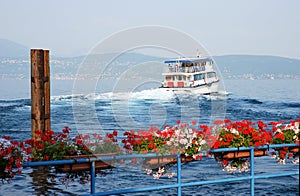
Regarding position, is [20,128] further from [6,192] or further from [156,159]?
[156,159]

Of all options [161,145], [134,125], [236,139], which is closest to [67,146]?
[161,145]

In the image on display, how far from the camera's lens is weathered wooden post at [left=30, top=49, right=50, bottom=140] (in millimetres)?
7348

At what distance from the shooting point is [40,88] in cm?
743

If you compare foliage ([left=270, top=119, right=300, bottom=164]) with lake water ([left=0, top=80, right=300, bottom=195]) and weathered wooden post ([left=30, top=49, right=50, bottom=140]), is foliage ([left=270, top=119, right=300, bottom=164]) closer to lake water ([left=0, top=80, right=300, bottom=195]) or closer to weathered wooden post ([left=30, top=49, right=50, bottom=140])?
lake water ([left=0, top=80, right=300, bottom=195])

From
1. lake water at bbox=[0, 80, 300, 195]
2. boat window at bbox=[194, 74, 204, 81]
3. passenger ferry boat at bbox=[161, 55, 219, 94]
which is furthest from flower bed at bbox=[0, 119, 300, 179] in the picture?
boat window at bbox=[194, 74, 204, 81]

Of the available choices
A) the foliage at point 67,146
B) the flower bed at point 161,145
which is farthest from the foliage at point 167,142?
the foliage at point 67,146

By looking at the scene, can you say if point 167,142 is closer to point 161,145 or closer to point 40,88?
point 161,145

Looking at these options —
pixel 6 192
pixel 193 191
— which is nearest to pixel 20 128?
pixel 6 192

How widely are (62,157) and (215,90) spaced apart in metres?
55.3

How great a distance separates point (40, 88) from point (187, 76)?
45606mm

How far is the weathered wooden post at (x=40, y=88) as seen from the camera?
24.1 feet

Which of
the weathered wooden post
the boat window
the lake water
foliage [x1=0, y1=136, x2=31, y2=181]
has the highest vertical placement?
the boat window

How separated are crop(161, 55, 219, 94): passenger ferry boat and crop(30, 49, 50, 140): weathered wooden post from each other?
1744 inches

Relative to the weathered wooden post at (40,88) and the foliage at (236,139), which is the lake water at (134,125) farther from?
the foliage at (236,139)
